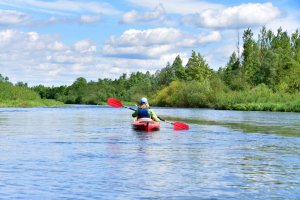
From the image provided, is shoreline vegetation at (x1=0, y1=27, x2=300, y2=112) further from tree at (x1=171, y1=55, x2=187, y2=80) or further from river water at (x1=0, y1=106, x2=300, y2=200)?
river water at (x1=0, y1=106, x2=300, y2=200)

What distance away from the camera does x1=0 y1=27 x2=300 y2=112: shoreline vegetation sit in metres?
80.5

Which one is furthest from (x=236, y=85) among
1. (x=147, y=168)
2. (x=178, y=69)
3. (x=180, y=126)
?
(x=147, y=168)

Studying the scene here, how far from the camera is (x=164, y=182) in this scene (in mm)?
13422

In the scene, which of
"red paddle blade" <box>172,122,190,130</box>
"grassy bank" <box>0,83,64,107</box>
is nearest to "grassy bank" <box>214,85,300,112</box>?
Result: "grassy bank" <box>0,83,64,107</box>

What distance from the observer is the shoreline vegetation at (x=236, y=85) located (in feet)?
264

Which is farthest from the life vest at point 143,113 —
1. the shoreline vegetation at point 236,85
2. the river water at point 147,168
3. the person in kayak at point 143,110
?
the shoreline vegetation at point 236,85

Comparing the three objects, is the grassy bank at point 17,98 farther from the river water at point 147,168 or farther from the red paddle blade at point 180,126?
the river water at point 147,168

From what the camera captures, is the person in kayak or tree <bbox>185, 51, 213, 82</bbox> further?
tree <bbox>185, 51, 213, 82</bbox>

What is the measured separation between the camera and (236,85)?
96.0 meters

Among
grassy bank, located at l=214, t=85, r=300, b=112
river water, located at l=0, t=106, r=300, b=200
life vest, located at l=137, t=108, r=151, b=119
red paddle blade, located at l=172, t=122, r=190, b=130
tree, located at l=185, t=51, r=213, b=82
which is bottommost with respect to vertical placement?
river water, located at l=0, t=106, r=300, b=200

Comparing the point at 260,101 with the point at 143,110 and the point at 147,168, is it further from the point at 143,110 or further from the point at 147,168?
the point at 147,168

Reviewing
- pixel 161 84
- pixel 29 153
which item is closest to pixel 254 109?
pixel 161 84

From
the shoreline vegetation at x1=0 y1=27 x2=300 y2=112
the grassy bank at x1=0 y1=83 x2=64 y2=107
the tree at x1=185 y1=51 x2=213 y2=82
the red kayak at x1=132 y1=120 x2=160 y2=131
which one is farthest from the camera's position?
the tree at x1=185 y1=51 x2=213 y2=82

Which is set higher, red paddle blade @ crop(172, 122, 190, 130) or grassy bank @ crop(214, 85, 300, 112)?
grassy bank @ crop(214, 85, 300, 112)
